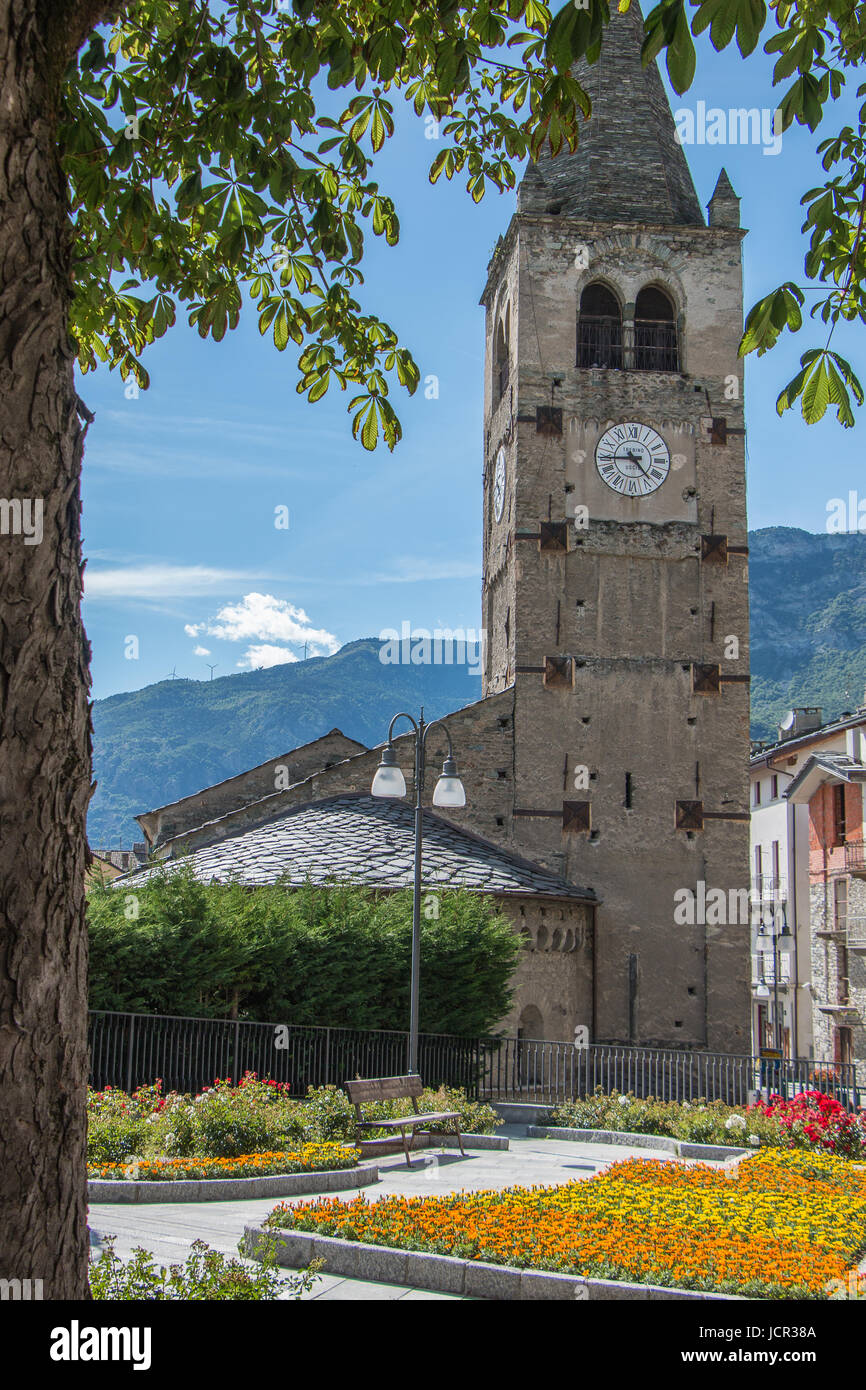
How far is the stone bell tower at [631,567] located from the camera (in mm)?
29078

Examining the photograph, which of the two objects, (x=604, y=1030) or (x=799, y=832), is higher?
(x=799, y=832)

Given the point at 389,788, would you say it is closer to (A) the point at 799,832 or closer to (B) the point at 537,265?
(B) the point at 537,265

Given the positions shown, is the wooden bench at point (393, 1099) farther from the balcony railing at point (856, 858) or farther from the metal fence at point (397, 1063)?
the balcony railing at point (856, 858)

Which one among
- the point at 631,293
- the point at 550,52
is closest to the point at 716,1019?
the point at 631,293

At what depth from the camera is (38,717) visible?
12.6 feet

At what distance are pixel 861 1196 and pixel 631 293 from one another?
25.0 meters

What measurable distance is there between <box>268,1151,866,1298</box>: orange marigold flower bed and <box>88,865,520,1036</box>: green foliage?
853 centimetres

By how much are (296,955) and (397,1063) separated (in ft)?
8.41

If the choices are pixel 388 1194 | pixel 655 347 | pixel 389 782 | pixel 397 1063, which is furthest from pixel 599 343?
pixel 388 1194

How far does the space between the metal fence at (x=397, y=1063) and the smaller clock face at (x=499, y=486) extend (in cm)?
1482

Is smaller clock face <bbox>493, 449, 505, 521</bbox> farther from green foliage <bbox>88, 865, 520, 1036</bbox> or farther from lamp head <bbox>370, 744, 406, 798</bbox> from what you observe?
lamp head <bbox>370, 744, 406, 798</bbox>

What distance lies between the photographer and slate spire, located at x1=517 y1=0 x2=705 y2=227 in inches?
1278

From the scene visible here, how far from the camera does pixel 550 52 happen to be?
165 inches

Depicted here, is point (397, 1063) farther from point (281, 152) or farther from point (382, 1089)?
point (281, 152)
